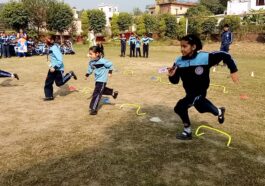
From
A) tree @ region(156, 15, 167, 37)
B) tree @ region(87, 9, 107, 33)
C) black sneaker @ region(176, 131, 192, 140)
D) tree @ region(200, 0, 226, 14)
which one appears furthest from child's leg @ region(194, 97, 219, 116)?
tree @ region(200, 0, 226, 14)

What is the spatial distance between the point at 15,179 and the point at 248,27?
40.1 metres

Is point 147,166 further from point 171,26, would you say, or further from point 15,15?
point 171,26

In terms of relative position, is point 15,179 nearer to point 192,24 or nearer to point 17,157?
point 17,157

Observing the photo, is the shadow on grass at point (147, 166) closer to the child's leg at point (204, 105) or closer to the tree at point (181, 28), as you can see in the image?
the child's leg at point (204, 105)

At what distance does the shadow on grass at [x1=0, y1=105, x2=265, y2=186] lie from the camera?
13.6 ft

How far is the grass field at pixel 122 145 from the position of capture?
4281 mm

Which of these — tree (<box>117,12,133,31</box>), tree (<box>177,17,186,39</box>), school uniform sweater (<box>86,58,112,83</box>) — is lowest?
school uniform sweater (<box>86,58,112,83</box>)

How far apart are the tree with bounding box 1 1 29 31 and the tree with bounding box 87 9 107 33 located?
10.8 m

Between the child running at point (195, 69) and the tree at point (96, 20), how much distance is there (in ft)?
156

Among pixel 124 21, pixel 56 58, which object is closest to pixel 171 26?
pixel 124 21

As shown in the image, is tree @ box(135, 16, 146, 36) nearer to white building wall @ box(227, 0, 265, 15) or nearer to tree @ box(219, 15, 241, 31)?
tree @ box(219, 15, 241, 31)

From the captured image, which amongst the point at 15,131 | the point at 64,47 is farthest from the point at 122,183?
the point at 64,47

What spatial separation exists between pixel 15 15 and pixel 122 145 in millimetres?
43257

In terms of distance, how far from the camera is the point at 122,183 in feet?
13.4
